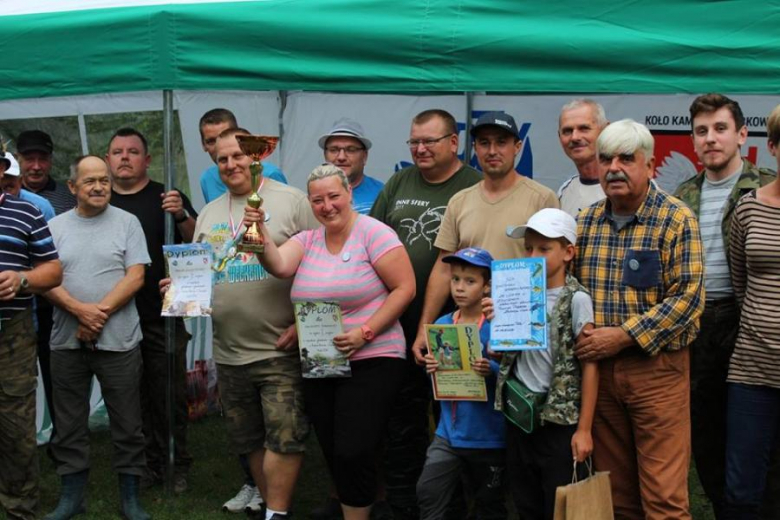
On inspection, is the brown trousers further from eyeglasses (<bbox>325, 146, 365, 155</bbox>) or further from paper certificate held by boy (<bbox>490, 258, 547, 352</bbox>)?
eyeglasses (<bbox>325, 146, 365, 155</bbox>)

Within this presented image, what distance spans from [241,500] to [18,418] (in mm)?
1259

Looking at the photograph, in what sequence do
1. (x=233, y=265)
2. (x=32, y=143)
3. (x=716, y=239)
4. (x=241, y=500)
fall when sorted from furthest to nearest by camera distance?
1. (x=32, y=143)
2. (x=241, y=500)
3. (x=233, y=265)
4. (x=716, y=239)

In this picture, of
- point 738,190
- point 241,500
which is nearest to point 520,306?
point 738,190

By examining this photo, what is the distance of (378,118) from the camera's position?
7848mm

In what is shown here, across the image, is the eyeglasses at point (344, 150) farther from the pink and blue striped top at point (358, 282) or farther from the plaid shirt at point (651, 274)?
the plaid shirt at point (651, 274)

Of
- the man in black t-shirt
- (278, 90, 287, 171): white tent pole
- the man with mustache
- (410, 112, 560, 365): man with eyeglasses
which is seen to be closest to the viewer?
(410, 112, 560, 365): man with eyeglasses

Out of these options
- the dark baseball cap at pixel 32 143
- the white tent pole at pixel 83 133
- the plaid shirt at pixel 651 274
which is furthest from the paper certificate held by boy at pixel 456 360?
the white tent pole at pixel 83 133

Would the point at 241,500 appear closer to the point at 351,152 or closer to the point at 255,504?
the point at 255,504

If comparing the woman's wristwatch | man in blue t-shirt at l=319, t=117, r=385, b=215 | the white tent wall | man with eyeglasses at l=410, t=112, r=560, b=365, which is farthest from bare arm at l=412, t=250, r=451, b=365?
the white tent wall

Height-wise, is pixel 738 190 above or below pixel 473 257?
above

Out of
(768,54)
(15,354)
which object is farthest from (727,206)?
(15,354)

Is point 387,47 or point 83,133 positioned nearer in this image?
point 387,47

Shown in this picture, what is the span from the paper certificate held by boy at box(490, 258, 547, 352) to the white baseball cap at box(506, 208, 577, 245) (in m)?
0.13

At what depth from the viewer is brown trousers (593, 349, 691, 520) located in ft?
13.4
